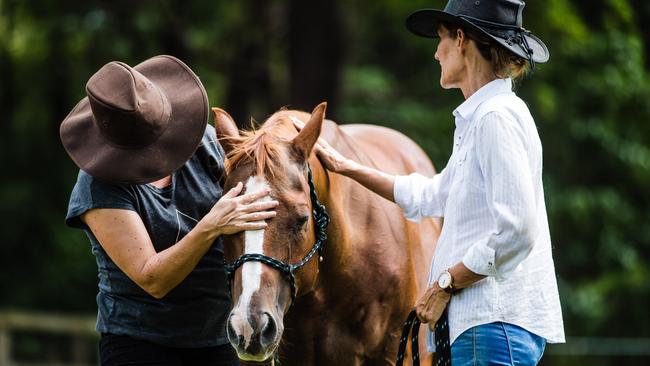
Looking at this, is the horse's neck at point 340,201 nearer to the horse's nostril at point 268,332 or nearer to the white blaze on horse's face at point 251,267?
the white blaze on horse's face at point 251,267

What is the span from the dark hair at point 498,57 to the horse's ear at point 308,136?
62 centimetres

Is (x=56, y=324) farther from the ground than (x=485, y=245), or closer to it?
closer to it

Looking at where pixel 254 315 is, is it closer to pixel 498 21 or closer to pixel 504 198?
pixel 504 198

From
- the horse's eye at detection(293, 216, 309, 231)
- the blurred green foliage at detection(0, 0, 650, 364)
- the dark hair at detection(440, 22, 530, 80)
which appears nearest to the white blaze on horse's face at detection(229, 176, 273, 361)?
the horse's eye at detection(293, 216, 309, 231)

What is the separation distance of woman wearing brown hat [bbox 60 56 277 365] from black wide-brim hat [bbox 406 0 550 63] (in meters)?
0.90

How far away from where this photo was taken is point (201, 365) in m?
4.20

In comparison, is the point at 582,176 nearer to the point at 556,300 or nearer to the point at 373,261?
the point at 373,261

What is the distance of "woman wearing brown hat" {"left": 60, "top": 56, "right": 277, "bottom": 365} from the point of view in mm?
Answer: 3686

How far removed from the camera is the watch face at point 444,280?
337 cm

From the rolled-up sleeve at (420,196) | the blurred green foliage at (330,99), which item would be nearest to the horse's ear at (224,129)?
the rolled-up sleeve at (420,196)

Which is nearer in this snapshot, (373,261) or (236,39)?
(373,261)

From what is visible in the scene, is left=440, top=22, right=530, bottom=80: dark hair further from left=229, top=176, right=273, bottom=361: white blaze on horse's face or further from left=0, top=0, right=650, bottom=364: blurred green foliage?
left=0, top=0, right=650, bottom=364: blurred green foliage

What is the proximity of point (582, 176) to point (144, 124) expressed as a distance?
970 cm

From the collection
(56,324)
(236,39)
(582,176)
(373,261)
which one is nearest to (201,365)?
(373,261)
